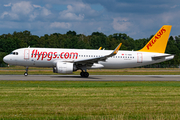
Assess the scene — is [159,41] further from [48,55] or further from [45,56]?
[45,56]

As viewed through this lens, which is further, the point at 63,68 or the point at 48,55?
the point at 48,55

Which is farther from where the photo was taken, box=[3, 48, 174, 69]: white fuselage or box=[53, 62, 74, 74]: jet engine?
box=[3, 48, 174, 69]: white fuselage

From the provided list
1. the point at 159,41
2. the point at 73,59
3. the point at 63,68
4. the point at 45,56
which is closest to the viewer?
the point at 63,68

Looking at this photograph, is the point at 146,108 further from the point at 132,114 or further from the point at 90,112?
the point at 90,112

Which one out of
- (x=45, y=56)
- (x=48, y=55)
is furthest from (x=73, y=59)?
(x=45, y=56)

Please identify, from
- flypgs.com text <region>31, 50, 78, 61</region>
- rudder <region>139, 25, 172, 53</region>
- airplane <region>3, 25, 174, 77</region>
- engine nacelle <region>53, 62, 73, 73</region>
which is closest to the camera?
engine nacelle <region>53, 62, 73, 73</region>

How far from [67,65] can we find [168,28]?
1774 centimetres

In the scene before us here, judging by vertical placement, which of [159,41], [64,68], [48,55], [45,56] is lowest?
[64,68]

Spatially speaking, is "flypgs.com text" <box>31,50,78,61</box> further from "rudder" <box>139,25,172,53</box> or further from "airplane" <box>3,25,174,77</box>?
"rudder" <box>139,25,172,53</box>

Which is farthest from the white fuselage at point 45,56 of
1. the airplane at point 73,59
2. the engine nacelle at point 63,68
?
the engine nacelle at point 63,68

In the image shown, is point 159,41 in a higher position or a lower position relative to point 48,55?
higher

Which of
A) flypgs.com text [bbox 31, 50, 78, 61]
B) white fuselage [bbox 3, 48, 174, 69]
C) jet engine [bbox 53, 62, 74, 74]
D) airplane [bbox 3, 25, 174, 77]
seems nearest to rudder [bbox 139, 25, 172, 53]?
airplane [bbox 3, 25, 174, 77]

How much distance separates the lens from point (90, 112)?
10.4 metres

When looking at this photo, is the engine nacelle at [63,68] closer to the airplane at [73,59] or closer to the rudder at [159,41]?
the airplane at [73,59]
